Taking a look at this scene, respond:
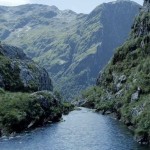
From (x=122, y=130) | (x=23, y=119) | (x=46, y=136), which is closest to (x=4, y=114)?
(x=23, y=119)

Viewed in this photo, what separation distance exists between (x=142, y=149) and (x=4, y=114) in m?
79.4

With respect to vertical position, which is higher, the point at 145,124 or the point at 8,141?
the point at 145,124

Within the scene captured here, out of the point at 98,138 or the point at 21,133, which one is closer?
the point at 98,138

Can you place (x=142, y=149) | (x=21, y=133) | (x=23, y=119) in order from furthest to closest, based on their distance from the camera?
1. (x=23, y=119)
2. (x=21, y=133)
3. (x=142, y=149)

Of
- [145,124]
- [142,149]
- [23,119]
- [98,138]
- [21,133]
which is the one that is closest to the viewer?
[142,149]

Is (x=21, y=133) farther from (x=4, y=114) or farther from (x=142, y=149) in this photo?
(x=142, y=149)

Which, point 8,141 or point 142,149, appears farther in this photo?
point 8,141

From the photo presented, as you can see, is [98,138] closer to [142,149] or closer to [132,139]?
[132,139]

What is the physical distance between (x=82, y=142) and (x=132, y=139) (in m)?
20.3

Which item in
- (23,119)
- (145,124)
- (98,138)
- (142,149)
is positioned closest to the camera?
(142,149)

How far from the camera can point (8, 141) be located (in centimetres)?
16350

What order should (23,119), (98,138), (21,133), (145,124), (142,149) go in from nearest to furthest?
(142,149)
(145,124)
(98,138)
(21,133)
(23,119)

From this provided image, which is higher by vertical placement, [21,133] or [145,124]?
[145,124]

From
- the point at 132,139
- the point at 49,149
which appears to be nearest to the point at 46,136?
the point at 49,149
